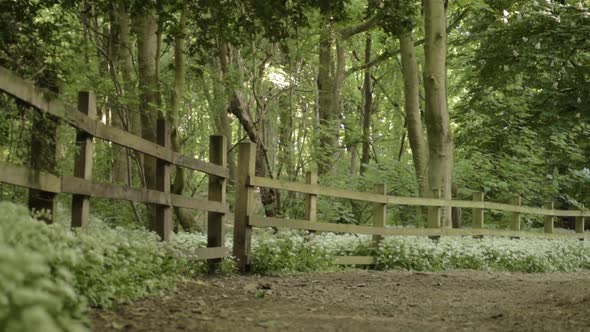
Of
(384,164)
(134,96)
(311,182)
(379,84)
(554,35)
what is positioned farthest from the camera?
(379,84)

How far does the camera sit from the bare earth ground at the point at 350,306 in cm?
469

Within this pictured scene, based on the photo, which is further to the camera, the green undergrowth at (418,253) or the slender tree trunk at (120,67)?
the slender tree trunk at (120,67)

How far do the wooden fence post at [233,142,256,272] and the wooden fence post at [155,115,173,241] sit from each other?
1.62m

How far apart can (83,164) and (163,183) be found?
161cm

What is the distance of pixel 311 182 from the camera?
983 centimetres

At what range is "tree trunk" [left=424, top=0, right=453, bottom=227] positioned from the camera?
13828 millimetres

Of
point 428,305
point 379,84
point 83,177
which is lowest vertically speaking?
point 428,305

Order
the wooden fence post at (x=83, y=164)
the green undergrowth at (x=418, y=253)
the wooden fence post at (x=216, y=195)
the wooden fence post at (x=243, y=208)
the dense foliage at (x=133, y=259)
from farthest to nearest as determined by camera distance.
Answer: the green undergrowth at (x=418, y=253)
the wooden fence post at (x=243, y=208)
the wooden fence post at (x=216, y=195)
the wooden fence post at (x=83, y=164)
the dense foliage at (x=133, y=259)

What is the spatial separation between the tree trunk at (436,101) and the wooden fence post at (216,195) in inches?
259

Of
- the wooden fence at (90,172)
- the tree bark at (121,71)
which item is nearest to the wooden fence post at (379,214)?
the wooden fence at (90,172)

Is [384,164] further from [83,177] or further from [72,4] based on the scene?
[83,177]

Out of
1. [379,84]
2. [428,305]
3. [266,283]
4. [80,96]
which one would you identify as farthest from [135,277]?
[379,84]

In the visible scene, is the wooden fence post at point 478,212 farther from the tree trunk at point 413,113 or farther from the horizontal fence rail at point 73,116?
the horizontal fence rail at point 73,116

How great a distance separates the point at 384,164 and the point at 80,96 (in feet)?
42.3
